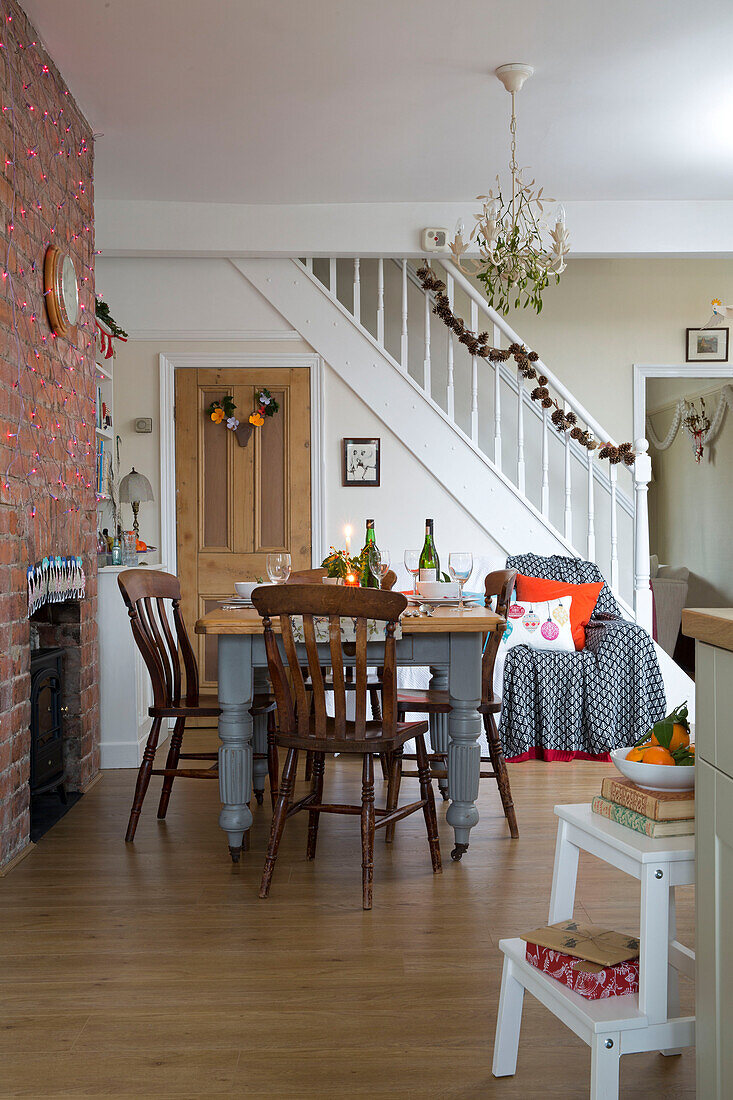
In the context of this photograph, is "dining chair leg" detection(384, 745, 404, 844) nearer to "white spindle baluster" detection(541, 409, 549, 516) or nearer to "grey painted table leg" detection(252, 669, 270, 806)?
"grey painted table leg" detection(252, 669, 270, 806)

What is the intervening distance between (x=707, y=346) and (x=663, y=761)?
597cm

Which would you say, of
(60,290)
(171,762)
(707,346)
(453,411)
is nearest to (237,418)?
(453,411)

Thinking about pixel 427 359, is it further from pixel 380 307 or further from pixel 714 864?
pixel 714 864

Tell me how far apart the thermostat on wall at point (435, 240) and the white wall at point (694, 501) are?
3678mm

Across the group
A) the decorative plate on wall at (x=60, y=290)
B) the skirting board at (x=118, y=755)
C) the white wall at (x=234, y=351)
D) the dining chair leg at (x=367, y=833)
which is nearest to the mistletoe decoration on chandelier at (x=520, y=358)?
the white wall at (x=234, y=351)

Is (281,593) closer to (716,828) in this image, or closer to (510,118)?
(716,828)

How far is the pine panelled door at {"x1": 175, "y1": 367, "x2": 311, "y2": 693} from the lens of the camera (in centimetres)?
613

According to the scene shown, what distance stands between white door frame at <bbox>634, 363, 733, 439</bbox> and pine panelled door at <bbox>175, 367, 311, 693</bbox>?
2564mm

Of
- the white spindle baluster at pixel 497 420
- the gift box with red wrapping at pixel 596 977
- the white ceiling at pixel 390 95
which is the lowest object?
the gift box with red wrapping at pixel 596 977

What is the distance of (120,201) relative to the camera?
5.65m

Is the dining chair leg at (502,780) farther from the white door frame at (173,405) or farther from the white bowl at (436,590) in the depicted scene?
the white door frame at (173,405)

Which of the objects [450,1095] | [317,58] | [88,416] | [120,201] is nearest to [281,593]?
[450,1095]

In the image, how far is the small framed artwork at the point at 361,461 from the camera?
242 inches

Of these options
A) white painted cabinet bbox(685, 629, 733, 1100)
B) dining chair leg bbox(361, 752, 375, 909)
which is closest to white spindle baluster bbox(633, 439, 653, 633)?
dining chair leg bbox(361, 752, 375, 909)
